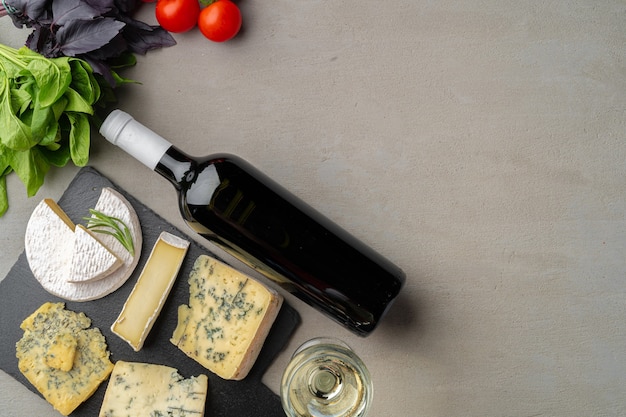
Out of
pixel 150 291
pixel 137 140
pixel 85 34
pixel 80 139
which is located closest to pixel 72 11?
pixel 85 34

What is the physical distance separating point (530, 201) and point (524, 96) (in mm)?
238

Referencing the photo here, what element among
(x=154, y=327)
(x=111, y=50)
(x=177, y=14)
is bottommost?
(x=154, y=327)

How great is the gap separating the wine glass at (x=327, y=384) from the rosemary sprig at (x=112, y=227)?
0.48 metres

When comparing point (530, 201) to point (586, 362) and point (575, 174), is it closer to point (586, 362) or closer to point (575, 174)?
point (575, 174)

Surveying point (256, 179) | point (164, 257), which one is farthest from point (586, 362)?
point (164, 257)

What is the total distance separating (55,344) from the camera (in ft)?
4.65

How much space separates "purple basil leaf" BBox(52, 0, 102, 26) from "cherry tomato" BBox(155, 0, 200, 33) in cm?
14

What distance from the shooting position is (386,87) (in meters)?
1.39

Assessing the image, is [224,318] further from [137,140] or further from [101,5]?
[101,5]

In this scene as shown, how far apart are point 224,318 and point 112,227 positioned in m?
0.33

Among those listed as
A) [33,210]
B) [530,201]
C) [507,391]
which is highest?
[530,201]

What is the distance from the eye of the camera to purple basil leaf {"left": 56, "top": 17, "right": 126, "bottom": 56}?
4.27 ft

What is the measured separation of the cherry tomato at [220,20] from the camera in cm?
136

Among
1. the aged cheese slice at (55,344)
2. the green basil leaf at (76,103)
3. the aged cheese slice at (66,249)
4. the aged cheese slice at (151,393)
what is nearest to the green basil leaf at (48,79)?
the green basil leaf at (76,103)
